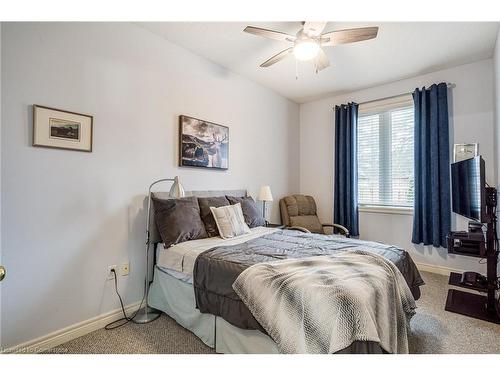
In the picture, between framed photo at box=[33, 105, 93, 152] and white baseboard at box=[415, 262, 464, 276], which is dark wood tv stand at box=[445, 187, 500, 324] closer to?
white baseboard at box=[415, 262, 464, 276]

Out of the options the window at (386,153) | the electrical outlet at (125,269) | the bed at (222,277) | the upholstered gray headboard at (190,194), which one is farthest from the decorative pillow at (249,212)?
the window at (386,153)

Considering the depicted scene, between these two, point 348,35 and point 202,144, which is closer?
point 348,35

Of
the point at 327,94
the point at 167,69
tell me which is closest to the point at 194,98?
the point at 167,69

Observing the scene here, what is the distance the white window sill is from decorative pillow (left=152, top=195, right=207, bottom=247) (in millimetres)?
2779

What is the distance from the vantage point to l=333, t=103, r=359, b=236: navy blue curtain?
396 cm

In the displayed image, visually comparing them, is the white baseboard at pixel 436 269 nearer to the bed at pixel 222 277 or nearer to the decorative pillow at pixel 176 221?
the bed at pixel 222 277

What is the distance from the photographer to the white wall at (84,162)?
67.2 inches

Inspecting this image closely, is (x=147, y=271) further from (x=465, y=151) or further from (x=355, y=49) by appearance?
(x=465, y=151)

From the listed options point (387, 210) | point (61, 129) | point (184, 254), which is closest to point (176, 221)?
point (184, 254)

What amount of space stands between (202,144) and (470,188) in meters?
2.72

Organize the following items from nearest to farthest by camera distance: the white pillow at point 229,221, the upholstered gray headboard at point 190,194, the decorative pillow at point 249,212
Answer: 1. the upholstered gray headboard at point 190,194
2. the white pillow at point 229,221
3. the decorative pillow at point 249,212

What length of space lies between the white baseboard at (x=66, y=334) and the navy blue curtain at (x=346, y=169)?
3.27 m

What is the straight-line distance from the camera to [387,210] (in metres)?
3.78

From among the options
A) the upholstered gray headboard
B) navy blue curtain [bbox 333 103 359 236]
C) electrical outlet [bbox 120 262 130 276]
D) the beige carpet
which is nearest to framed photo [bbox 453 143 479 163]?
navy blue curtain [bbox 333 103 359 236]
